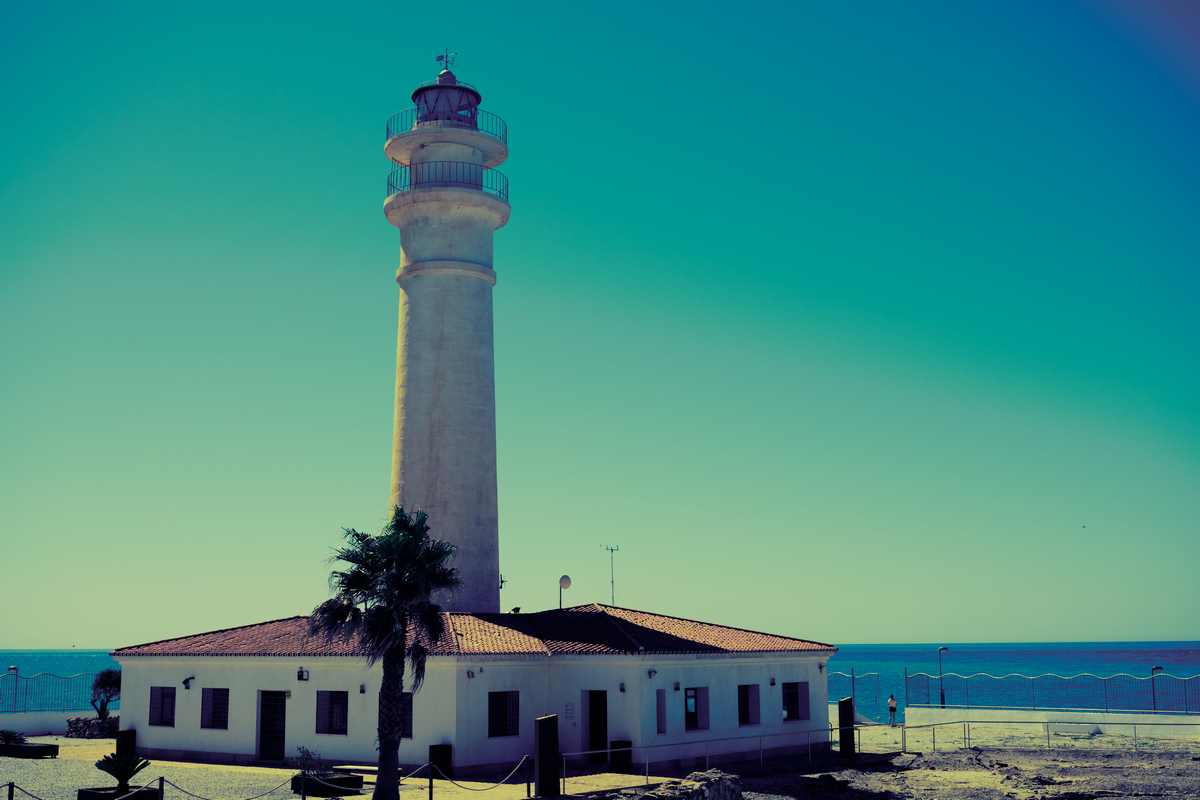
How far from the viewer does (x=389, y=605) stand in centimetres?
2227

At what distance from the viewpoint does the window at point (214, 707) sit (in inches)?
1212

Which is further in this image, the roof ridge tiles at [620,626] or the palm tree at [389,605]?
the roof ridge tiles at [620,626]

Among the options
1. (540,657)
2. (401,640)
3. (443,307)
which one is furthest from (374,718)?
(443,307)

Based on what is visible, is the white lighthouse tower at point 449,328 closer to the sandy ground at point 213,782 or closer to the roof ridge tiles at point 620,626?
the roof ridge tiles at point 620,626

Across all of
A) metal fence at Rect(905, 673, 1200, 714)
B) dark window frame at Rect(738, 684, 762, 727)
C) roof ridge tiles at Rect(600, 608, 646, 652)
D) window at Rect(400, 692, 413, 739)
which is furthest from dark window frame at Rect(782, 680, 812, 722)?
metal fence at Rect(905, 673, 1200, 714)

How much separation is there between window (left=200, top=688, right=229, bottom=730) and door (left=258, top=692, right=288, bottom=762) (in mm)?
1357

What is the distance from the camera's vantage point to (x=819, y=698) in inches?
1391

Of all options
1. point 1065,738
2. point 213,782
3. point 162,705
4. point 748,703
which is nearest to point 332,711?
point 213,782

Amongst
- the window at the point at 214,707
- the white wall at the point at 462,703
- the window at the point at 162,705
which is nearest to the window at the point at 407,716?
the white wall at the point at 462,703

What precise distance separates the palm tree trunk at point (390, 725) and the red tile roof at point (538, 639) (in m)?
5.16

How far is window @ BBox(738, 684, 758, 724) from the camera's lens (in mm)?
32219

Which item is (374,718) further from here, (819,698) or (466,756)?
(819,698)

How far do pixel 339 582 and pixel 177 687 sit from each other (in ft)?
41.0

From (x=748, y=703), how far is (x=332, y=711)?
12.4 m
